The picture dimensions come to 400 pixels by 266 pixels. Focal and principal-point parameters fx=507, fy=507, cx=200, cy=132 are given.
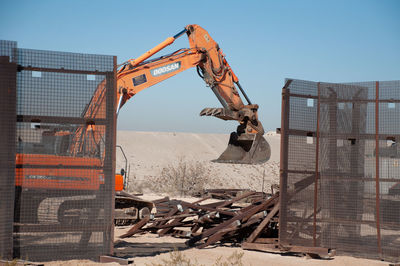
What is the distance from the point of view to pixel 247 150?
15.4 meters

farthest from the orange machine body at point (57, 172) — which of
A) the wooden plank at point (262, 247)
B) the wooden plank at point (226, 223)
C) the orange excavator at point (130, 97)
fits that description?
the wooden plank at point (262, 247)

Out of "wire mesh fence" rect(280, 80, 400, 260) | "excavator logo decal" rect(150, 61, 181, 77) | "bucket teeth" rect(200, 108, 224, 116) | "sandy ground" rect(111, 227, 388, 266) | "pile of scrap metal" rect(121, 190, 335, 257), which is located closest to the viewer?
"sandy ground" rect(111, 227, 388, 266)

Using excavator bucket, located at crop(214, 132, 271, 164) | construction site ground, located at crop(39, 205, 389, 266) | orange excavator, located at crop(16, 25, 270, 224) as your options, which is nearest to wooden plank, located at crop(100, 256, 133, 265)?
construction site ground, located at crop(39, 205, 389, 266)

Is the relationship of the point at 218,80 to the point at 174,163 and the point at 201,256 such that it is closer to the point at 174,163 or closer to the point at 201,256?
the point at 201,256

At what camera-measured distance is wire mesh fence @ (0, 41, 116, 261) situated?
770 cm

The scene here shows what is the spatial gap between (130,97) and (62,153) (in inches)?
224

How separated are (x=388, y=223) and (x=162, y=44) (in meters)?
8.30

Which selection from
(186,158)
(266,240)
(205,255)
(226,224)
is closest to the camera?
(205,255)

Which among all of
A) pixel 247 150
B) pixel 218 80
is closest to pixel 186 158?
pixel 218 80

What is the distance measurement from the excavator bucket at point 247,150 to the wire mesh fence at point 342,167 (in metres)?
5.61

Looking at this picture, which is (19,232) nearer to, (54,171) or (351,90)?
(54,171)

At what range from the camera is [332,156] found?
9.13m

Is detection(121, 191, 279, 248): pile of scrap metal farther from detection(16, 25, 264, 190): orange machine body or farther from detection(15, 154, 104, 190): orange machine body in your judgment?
detection(15, 154, 104, 190): orange machine body

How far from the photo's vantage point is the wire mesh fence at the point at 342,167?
Answer: 344 inches
